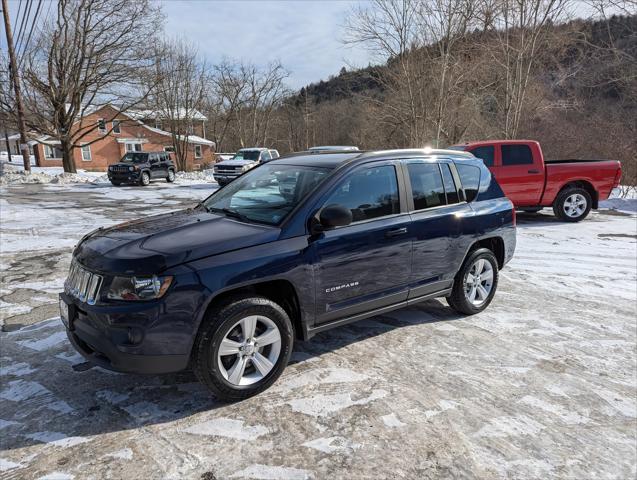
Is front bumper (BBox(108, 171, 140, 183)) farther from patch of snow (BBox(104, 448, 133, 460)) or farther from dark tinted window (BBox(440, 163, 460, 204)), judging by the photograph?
patch of snow (BBox(104, 448, 133, 460))

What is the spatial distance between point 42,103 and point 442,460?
99.2 ft

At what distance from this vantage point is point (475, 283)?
15.8ft

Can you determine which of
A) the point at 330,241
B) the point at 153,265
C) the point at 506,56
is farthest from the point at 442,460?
the point at 506,56

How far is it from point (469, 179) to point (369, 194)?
1589 mm

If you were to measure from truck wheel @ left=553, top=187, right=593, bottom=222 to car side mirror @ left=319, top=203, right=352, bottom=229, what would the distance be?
9264 mm

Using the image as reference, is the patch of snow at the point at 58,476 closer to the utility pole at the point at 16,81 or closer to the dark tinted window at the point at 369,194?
the dark tinted window at the point at 369,194

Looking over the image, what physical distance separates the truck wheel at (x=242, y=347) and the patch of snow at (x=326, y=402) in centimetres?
30

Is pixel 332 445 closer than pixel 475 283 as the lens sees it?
Yes

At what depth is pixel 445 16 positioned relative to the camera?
61.0ft

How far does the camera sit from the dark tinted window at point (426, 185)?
412cm

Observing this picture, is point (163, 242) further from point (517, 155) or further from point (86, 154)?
point (86, 154)

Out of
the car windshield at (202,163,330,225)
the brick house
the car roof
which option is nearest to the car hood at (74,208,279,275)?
the car windshield at (202,163,330,225)

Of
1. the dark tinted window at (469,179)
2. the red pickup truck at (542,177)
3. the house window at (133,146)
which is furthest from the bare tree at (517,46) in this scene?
the house window at (133,146)

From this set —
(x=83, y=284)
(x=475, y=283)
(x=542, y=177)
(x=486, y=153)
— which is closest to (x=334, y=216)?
(x=83, y=284)
